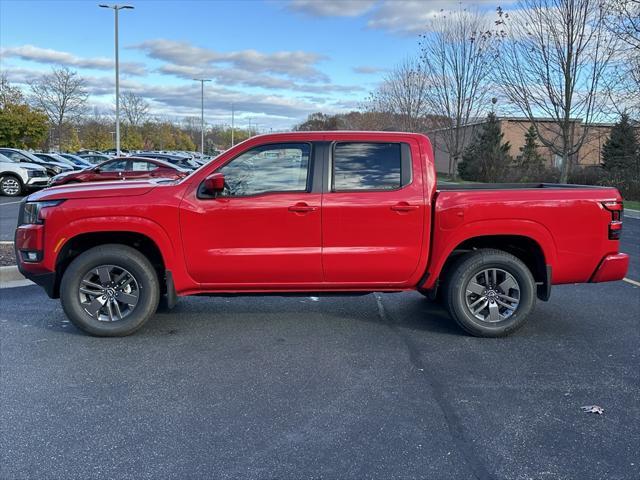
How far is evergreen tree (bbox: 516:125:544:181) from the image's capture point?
37.1m

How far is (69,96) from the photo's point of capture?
53.7m

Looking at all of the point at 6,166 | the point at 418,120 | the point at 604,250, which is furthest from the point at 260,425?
the point at 418,120

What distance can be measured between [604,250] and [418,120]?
120ft

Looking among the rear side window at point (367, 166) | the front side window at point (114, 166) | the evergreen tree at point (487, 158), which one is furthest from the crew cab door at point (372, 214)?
the evergreen tree at point (487, 158)

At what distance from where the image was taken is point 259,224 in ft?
17.0

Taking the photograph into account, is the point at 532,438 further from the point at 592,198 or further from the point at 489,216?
the point at 592,198

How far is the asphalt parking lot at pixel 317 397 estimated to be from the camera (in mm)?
3201

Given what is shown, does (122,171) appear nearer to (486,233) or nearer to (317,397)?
(486,233)

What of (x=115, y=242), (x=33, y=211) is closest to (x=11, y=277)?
(x=33, y=211)

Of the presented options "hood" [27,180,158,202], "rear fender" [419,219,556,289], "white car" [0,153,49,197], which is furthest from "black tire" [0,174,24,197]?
"rear fender" [419,219,556,289]

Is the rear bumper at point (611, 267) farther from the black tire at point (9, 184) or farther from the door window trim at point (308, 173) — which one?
the black tire at point (9, 184)

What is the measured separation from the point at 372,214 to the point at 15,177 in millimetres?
19806

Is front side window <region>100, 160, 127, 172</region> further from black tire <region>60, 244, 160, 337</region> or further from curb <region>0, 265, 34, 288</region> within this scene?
black tire <region>60, 244, 160, 337</region>

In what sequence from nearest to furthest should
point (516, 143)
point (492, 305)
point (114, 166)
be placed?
1. point (492, 305)
2. point (114, 166)
3. point (516, 143)
